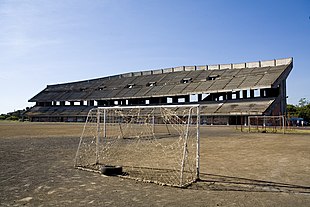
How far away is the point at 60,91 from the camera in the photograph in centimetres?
8925

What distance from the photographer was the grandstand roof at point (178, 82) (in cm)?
5375

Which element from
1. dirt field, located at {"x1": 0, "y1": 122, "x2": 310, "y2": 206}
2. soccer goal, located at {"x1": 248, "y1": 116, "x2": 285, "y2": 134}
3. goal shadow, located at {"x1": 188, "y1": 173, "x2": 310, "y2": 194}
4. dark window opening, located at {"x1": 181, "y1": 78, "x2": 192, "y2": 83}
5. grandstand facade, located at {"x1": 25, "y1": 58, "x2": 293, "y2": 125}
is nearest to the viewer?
dirt field, located at {"x1": 0, "y1": 122, "x2": 310, "y2": 206}

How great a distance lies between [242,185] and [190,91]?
171 feet

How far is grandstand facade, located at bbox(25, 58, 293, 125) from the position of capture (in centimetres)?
5047

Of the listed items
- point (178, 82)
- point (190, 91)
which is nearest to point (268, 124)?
point (190, 91)

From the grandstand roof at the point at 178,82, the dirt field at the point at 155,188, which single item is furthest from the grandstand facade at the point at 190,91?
the dirt field at the point at 155,188

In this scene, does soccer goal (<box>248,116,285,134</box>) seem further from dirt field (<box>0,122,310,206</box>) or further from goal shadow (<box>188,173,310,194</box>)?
goal shadow (<box>188,173,310,194</box>)

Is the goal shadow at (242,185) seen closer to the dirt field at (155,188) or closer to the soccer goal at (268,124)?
the dirt field at (155,188)

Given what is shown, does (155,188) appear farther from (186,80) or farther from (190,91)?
(186,80)

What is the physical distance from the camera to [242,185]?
24.5 feet

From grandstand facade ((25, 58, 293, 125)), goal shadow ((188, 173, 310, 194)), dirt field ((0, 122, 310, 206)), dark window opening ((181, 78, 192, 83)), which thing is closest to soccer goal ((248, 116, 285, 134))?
grandstand facade ((25, 58, 293, 125))

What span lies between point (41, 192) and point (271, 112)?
46.6m

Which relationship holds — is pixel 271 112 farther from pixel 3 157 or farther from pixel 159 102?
pixel 3 157

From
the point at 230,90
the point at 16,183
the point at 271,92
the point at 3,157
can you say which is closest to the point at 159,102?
the point at 230,90
